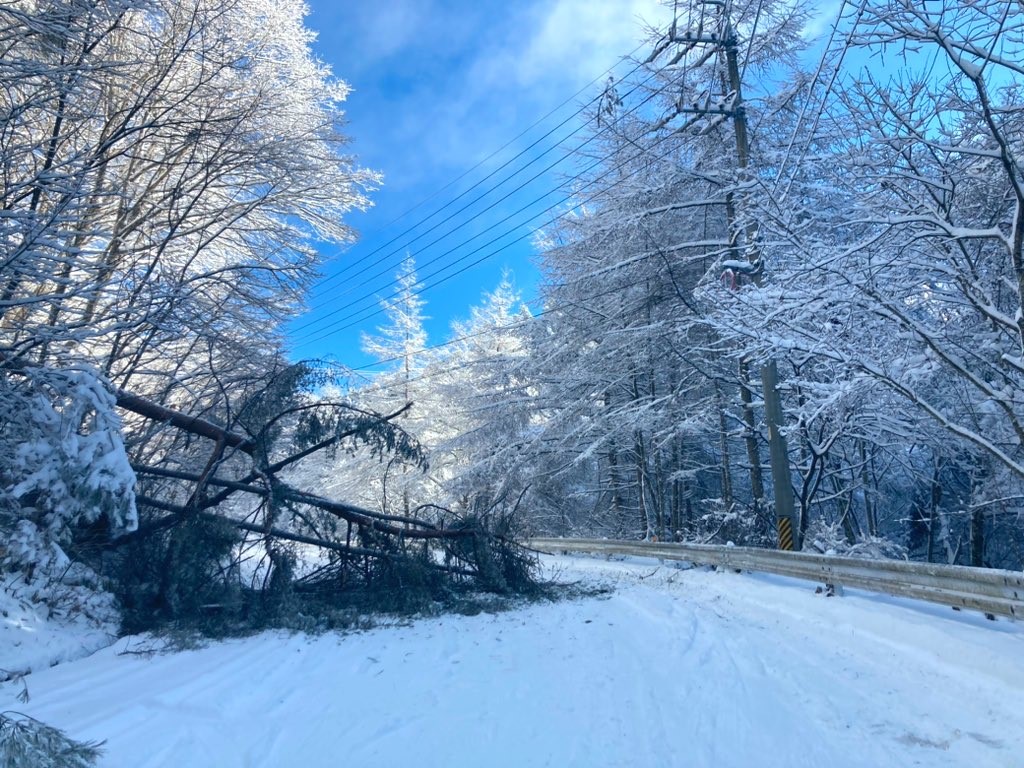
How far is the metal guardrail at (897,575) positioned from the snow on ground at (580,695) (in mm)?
208

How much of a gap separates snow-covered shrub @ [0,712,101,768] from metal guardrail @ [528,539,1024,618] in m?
6.23

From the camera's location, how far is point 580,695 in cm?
459

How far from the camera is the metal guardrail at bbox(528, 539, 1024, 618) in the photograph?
532 centimetres

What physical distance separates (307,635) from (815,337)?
678cm

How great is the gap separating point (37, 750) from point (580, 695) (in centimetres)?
312

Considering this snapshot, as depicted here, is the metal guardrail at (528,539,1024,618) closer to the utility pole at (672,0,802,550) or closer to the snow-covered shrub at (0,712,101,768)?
the utility pole at (672,0,802,550)

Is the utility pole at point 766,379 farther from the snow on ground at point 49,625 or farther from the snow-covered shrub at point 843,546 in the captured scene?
the snow on ground at point 49,625

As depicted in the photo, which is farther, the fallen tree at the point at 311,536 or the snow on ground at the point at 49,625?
the fallen tree at the point at 311,536

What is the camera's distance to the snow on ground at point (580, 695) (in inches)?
145

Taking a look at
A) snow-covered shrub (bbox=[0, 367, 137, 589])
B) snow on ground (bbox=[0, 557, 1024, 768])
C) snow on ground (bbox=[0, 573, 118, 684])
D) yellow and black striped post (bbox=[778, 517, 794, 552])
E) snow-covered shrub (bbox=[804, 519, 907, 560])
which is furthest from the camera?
yellow and black striped post (bbox=[778, 517, 794, 552])

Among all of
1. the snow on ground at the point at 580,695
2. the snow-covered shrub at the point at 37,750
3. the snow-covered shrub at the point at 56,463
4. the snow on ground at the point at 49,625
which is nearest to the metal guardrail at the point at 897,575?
the snow on ground at the point at 580,695

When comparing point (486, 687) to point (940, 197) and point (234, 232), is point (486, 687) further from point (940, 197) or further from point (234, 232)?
point (234, 232)

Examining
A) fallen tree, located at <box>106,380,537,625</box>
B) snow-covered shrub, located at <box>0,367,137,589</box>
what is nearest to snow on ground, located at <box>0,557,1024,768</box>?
fallen tree, located at <box>106,380,537,625</box>

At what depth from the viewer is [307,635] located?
668 cm
